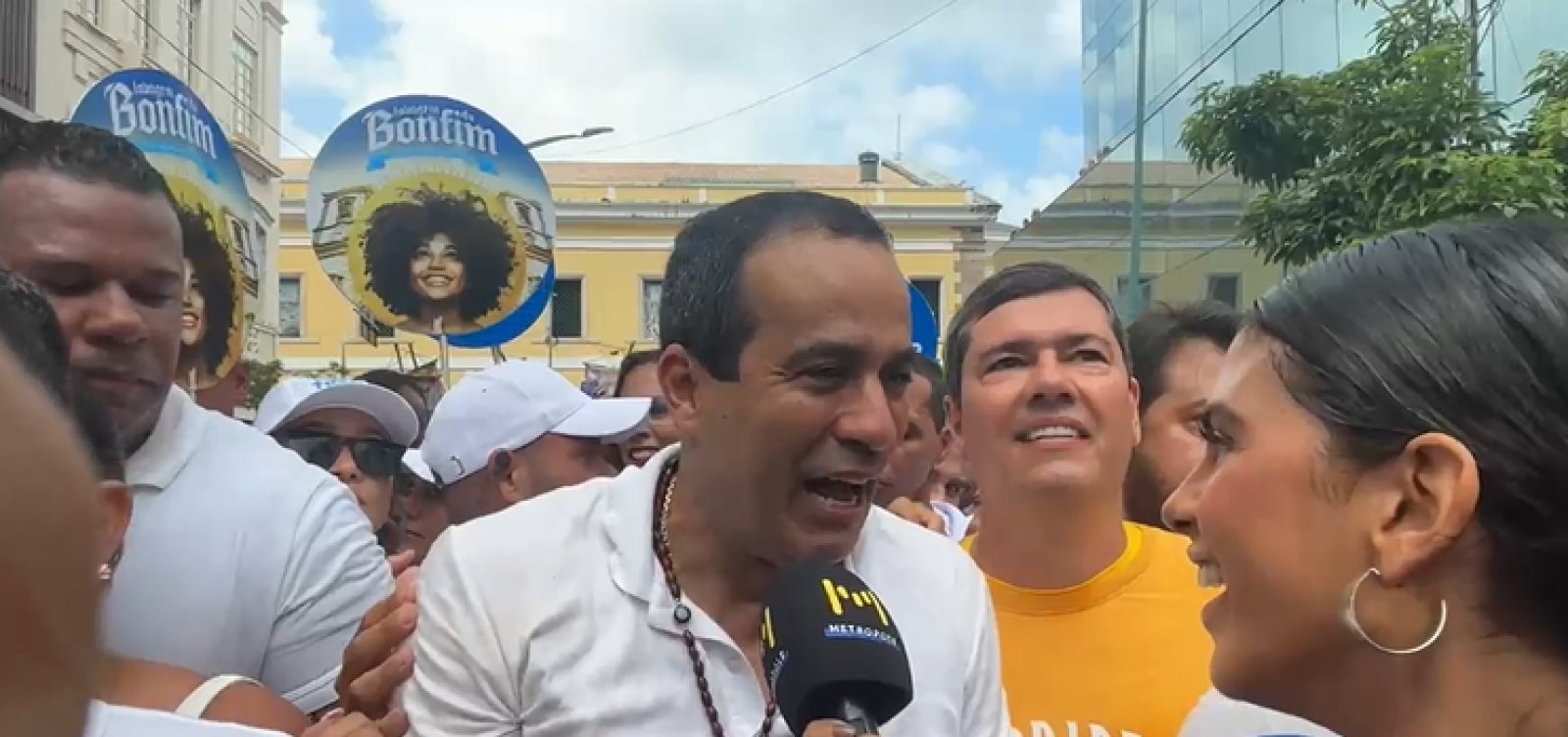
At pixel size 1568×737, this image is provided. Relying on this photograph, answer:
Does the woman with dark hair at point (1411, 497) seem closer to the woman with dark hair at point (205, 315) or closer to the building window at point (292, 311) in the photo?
the woman with dark hair at point (205, 315)

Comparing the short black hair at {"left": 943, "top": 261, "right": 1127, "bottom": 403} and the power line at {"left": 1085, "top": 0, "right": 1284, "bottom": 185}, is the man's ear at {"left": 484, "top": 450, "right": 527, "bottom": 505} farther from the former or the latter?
the power line at {"left": 1085, "top": 0, "right": 1284, "bottom": 185}

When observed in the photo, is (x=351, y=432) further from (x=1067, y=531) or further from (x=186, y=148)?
(x=1067, y=531)

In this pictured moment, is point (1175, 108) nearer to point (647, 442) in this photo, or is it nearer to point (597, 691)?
point (647, 442)

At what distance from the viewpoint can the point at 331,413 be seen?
4.48 meters

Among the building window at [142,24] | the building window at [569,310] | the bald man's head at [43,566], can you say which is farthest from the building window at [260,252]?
the building window at [569,310]

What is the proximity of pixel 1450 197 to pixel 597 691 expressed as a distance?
Result: 10.8 meters

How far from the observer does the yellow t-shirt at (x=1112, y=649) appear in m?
2.79

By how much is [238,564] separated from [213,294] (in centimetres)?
181

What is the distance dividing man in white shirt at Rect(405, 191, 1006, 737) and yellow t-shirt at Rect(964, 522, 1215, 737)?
0.61 meters

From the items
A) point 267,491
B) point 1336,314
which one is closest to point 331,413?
point 267,491

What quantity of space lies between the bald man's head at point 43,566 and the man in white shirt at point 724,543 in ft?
4.21

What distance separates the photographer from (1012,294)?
3314mm

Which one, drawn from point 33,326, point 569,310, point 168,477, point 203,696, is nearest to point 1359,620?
point 203,696

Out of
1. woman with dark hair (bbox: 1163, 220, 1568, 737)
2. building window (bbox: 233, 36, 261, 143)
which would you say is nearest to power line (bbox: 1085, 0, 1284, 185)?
building window (bbox: 233, 36, 261, 143)
